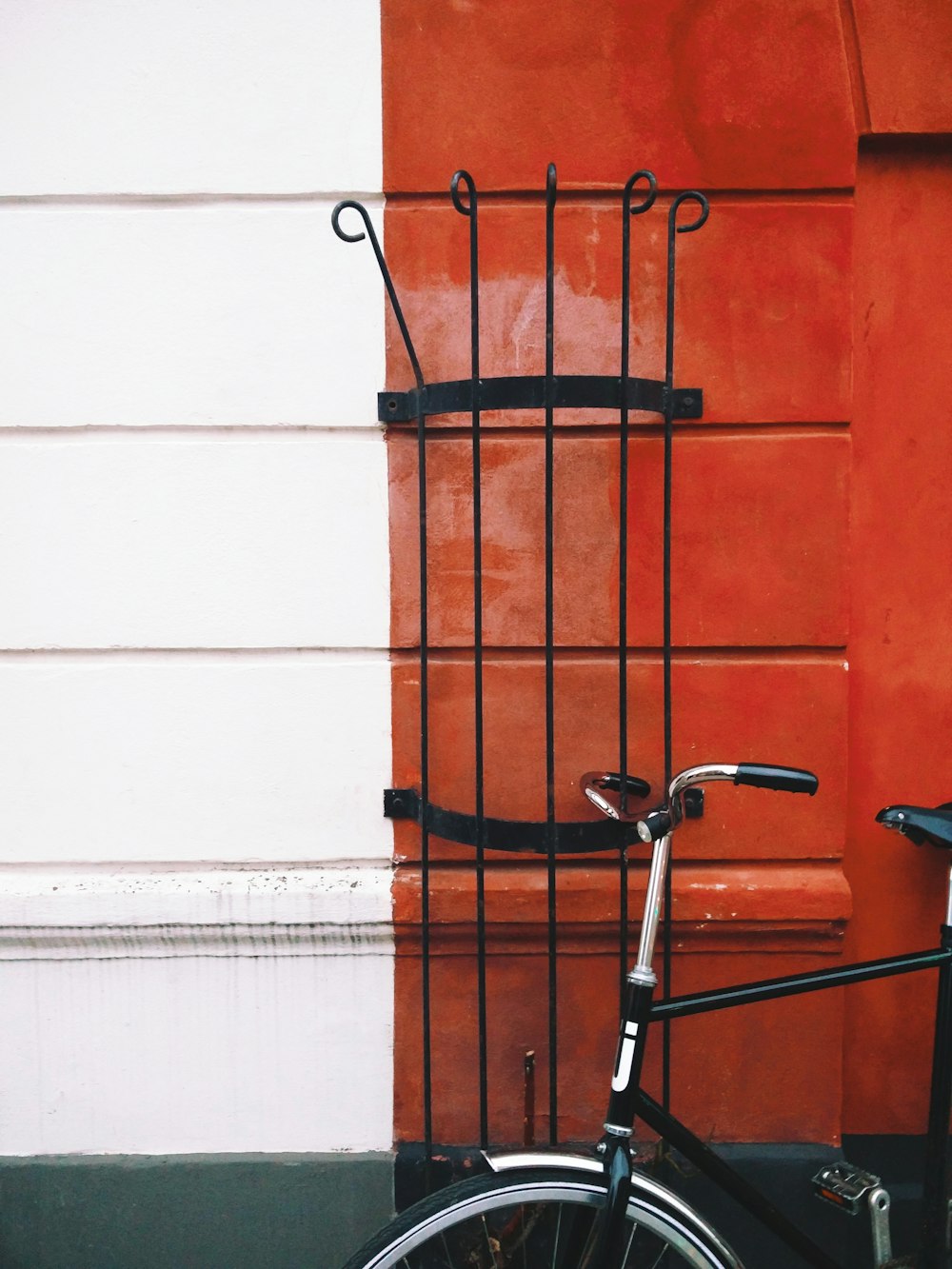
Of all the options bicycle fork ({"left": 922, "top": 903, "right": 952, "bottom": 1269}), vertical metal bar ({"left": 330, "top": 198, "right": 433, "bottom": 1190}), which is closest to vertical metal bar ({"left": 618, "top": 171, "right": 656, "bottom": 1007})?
vertical metal bar ({"left": 330, "top": 198, "right": 433, "bottom": 1190})

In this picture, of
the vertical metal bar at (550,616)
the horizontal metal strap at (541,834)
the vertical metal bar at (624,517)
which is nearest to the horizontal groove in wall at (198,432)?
the vertical metal bar at (550,616)

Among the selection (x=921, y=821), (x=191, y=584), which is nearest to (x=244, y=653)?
(x=191, y=584)

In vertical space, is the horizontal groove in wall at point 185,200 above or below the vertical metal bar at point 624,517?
above

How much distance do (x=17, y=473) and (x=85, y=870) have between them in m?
0.99

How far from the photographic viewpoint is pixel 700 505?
94.8 inches

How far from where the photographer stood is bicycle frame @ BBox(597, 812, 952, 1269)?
181 cm

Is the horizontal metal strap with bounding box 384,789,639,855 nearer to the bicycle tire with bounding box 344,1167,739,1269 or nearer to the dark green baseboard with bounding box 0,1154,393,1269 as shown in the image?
the bicycle tire with bounding box 344,1167,739,1269

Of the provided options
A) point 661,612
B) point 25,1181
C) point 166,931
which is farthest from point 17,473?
point 25,1181

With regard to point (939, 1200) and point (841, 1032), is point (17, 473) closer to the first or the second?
point (841, 1032)

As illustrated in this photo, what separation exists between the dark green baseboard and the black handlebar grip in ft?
4.78

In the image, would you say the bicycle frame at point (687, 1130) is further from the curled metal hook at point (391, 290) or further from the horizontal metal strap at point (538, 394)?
the curled metal hook at point (391, 290)

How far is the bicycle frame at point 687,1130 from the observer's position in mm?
1808

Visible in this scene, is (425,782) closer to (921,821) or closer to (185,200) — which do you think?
(921,821)

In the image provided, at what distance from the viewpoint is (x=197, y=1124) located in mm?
2516
